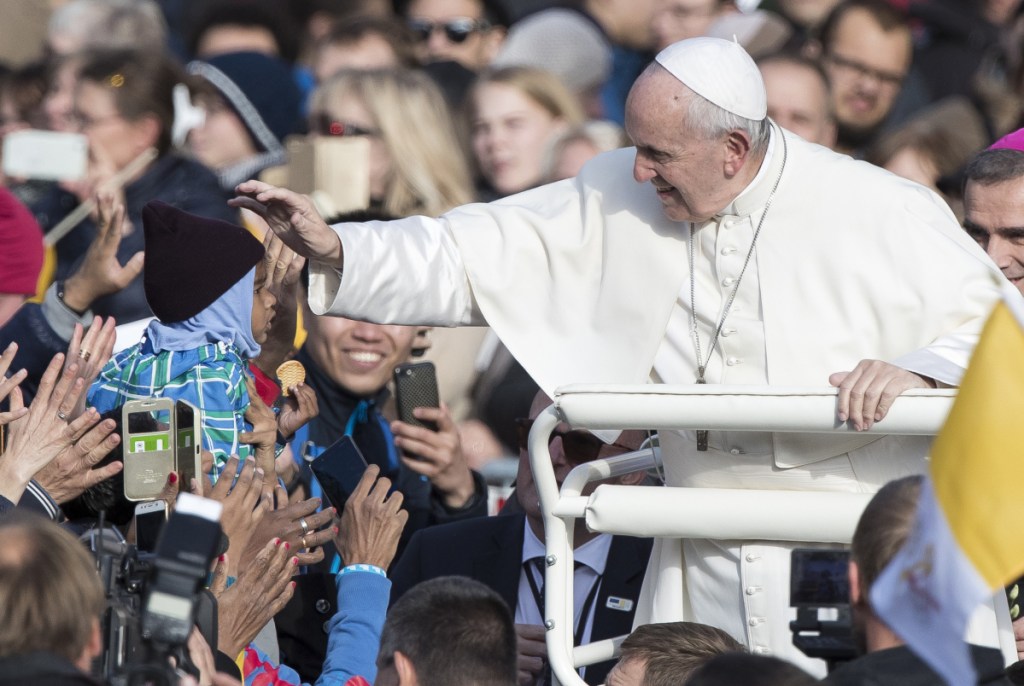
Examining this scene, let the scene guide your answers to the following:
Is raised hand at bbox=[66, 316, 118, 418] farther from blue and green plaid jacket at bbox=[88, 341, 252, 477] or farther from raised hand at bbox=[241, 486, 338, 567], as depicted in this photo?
raised hand at bbox=[241, 486, 338, 567]

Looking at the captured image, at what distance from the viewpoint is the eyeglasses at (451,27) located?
30.8ft

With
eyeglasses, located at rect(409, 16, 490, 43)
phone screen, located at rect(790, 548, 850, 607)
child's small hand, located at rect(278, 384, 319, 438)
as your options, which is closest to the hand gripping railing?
phone screen, located at rect(790, 548, 850, 607)

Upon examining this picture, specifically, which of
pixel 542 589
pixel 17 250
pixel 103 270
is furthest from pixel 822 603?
pixel 17 250

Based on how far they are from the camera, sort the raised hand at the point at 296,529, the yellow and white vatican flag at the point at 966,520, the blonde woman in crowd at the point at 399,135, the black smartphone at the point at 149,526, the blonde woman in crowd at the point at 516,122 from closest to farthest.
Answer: the yellow and white vatican flag at the point at 966,520 < the black smartphone at the point at 149,526 < the raised hand at the point at 296,529 < the blonde woman in crowd at the point at 399,135 < the blonde woman in crowd at the point at 516,122

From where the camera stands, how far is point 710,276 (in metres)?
4.66

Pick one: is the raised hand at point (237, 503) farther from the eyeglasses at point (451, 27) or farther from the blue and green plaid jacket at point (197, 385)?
the eyeglasses at point (451, 27)

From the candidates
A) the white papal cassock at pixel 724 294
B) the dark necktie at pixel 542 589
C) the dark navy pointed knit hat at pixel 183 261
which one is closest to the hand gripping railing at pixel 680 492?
the white papal cassock at pixel 724 294

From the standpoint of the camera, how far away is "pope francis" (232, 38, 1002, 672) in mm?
4324

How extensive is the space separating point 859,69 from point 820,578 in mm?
5516

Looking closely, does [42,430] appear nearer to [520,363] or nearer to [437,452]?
[520,363]

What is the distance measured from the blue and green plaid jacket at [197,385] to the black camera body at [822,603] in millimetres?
1845

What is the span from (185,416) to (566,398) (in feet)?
3.63

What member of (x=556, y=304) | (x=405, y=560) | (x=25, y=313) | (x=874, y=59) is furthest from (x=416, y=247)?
(x=874, y=59)

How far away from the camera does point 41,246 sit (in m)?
5.64
